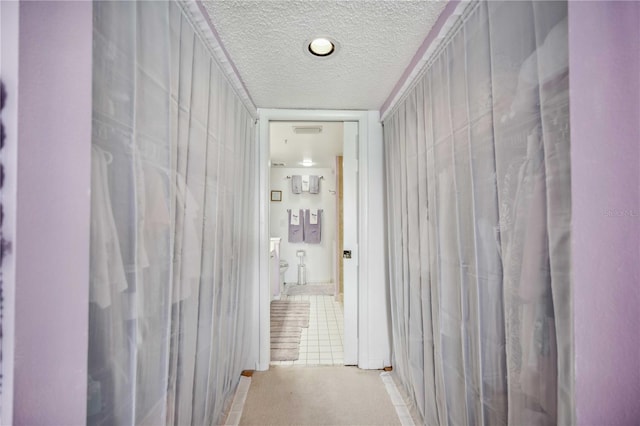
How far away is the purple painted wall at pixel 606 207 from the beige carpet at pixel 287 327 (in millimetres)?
2130

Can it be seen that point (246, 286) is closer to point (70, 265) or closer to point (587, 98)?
point (70, 265)

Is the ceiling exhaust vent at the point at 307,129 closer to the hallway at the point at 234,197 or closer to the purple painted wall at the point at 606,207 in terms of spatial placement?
the hallway at the point at 234,197

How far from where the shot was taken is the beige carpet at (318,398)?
161 cm

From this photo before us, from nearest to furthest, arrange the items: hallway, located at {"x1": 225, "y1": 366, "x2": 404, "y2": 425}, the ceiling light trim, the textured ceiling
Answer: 1. the textured ceiling
2. the ceiling light trim
3. hallway, located at {"x1": 225, "y1": 366, "x2": 404, "y2": 425}

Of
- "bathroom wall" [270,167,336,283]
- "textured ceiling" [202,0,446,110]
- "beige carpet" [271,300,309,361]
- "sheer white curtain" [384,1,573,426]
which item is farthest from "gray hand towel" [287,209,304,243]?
"sheer white curtain" [384,1,573,426]

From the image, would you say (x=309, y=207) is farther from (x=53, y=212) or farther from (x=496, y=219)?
(x=53, y=212)

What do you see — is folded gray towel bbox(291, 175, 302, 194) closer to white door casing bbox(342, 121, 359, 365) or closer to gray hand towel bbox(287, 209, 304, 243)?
gray hand towel bbox(287, 209, 304, 243)

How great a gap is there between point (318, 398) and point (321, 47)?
2.20 metres

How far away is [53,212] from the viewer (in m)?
0.53

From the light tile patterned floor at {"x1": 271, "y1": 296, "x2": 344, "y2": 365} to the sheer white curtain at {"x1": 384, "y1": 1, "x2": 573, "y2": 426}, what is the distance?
41.1 inches

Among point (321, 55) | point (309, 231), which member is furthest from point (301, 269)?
point (321, 55)

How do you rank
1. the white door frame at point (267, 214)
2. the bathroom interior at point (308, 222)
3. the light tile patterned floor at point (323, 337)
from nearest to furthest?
the white door frame at point (267, 214), the light tile patterned floor at point (323, 337), the bathroom interior at point (308, 222)

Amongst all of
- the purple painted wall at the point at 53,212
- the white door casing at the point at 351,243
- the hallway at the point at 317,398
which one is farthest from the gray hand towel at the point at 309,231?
the purple painted wall at the point at 53,212

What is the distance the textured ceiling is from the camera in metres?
1.09
